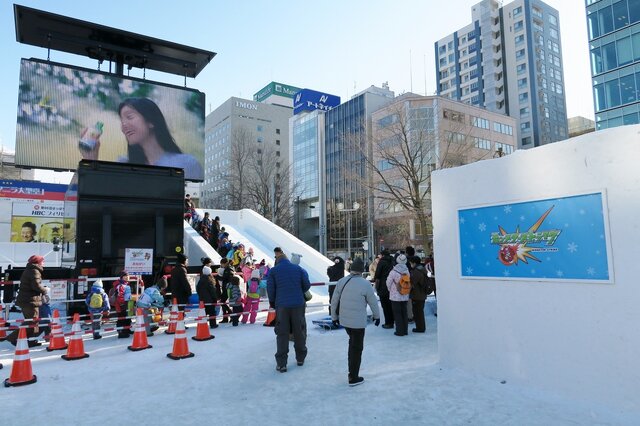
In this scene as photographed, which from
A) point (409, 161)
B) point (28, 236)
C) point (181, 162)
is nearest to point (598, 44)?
point (409, 161)

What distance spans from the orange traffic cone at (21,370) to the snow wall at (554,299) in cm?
598

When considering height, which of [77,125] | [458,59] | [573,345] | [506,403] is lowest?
[506,403]

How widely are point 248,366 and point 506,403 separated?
12.2 feet

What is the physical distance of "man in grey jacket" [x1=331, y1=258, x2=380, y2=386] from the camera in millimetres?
5633

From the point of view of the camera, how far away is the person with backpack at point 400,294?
8453mm

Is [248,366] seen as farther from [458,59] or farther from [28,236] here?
[458,59]

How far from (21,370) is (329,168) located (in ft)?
238

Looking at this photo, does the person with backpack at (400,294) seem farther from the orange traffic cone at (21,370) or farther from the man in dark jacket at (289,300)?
the orange traffic cone at (21,370)

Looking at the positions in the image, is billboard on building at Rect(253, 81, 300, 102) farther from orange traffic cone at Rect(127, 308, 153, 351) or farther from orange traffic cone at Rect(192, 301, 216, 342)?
orange traffic cone at Rect(127, 308, 153, 351)

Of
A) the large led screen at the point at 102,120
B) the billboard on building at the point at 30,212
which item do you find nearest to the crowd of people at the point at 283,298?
the large led screen at the point at 102,120

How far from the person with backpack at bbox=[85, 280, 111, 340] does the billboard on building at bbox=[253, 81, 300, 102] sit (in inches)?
5094

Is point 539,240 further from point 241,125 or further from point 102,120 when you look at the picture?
point 241,125

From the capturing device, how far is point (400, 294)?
27.7 feet

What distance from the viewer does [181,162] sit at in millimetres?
24406
